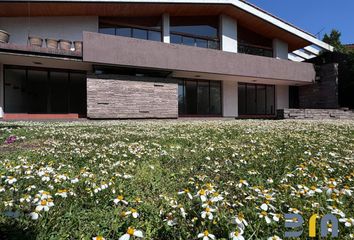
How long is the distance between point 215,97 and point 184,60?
5.84 meters

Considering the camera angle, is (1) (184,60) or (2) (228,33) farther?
(2) (228,33)

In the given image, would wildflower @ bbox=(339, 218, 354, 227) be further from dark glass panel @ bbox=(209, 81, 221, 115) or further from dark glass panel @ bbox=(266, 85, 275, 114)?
dark glass panel @ bbox=(266, 85, 275, 114)

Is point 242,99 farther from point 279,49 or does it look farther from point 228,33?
point 228,33

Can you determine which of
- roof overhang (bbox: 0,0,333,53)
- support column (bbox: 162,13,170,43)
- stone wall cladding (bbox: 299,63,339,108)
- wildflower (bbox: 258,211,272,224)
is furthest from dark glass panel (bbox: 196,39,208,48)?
wildflower (bbox: 258,211,272,224)

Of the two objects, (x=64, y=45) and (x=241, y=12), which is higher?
(x=241, y=12)

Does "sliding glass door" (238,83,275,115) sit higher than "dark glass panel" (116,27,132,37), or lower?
lower

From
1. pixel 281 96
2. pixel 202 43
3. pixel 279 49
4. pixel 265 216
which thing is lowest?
pixel 265 216

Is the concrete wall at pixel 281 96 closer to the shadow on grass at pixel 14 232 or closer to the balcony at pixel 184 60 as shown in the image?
the balcony at pixel 184 60

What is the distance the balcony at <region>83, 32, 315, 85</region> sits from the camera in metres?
15.2

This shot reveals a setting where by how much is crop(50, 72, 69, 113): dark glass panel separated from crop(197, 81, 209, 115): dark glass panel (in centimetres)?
980

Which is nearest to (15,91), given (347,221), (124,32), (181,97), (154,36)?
(124,32)

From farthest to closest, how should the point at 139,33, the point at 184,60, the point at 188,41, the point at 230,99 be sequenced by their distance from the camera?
the point at 230,99 → the point at 188,41 → the point at 139,33 → the point at 184,60

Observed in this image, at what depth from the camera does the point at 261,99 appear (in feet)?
82.4

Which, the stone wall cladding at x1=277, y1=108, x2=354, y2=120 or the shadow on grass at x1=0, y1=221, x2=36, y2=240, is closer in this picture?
the shadow on grass at x1=0, y1=221, x2=36, y2=240
